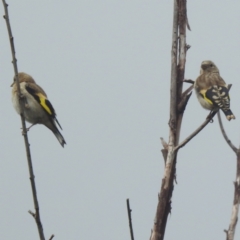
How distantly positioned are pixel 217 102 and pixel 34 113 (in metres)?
2.62

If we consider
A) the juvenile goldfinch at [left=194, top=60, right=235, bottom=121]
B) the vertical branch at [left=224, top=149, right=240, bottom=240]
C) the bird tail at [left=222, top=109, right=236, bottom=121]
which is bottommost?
the vertical branch at [left=224, top=149, right=240, bottom=240]

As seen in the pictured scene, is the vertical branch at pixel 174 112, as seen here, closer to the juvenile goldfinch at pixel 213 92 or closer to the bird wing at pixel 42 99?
the juvenile goldfinch at pixel 213 92

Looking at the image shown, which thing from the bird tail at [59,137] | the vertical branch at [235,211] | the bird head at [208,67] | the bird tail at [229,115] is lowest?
the vertical branch at [235,211]

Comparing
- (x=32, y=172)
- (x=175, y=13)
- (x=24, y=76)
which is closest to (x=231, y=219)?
(x=32, y=172)

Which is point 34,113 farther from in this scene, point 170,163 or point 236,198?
point 236,198

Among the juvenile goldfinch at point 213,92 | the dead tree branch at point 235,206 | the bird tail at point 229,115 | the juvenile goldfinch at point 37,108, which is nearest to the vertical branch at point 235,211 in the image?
the dead tree branch at point 235,206

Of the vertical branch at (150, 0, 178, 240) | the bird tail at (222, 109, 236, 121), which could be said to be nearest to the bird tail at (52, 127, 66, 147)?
the bird tail at (222, 109, 236, 121)

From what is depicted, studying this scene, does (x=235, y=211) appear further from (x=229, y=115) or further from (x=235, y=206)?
(x=229, y=115)

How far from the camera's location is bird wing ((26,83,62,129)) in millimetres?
8586

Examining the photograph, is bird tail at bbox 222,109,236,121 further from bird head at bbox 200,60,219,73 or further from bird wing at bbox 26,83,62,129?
bird wing at bbox 26,83,62,129

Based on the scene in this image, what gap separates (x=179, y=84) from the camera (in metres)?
4.78

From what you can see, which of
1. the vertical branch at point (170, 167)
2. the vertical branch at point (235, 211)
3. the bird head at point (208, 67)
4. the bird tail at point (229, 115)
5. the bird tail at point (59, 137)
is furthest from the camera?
the bird head at point (208, 67)

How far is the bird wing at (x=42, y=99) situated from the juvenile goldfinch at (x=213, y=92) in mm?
2098

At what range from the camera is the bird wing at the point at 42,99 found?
859cm
